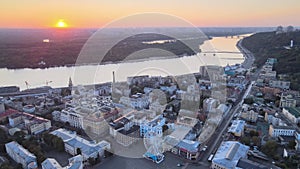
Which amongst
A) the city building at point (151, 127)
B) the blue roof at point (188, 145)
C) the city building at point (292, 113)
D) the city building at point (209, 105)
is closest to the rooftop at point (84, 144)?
the city building at point (151, 127)

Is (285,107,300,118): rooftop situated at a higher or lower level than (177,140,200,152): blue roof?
higher

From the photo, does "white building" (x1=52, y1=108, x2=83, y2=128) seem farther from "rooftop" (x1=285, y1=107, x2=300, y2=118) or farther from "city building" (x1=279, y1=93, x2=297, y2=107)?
"city building" (x1=279, y1=93, x2=297, y2=107)

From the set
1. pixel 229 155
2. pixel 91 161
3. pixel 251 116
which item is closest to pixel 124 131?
pixel 91 161

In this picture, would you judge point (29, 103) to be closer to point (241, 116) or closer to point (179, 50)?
point (241, 116)

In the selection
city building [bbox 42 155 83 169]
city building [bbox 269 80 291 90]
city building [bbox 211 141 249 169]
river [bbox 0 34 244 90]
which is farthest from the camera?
river [bbox 0 34 244 90]

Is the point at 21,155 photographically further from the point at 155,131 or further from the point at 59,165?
the point at 155,131

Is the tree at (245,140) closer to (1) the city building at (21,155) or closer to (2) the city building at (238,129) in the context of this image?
(2) the city building at (238,129)

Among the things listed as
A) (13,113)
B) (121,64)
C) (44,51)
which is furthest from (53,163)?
(44,51)

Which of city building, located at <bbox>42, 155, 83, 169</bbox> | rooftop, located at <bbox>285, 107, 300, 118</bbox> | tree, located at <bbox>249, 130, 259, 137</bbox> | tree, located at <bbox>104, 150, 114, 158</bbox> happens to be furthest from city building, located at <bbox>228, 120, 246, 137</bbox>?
city building, located at <bbox>42, 155, 83, 169</bbox>
